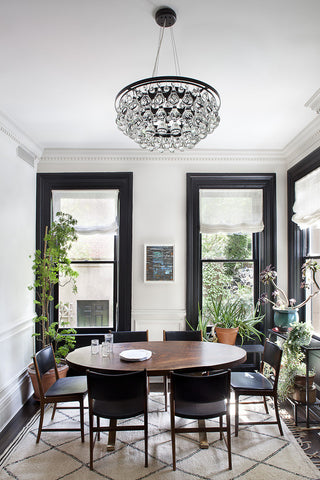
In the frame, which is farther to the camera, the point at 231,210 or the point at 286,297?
the point at 231,210

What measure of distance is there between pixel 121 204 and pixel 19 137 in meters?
1.44

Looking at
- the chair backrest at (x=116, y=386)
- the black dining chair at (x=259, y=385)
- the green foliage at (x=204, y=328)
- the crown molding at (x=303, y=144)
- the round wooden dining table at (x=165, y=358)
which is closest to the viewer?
the chair backrest at (x=116, y=386)

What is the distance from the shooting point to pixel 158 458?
2.60m

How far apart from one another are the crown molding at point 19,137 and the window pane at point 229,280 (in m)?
2.61

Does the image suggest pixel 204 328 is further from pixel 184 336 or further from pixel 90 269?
pixel 90 269

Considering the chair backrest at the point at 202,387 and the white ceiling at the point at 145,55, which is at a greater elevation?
the white ceiling at the point at 145,55

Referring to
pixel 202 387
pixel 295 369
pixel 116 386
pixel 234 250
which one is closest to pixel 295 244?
pixel 234 250

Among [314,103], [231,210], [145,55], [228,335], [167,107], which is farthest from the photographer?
[231,210]

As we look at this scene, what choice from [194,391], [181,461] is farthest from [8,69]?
[181,461]

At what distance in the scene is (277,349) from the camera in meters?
2.98

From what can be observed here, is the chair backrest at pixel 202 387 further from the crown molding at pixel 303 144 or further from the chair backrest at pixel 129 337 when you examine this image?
the crown molding at pixel 303 144

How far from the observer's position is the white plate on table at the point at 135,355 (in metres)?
2.79

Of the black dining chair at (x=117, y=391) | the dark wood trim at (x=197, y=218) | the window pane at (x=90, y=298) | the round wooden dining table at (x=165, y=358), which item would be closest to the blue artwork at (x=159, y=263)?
the dark wood trim at (x=197, y=218)

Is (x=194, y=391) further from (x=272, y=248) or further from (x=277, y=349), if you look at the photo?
(x=272, y=248)
